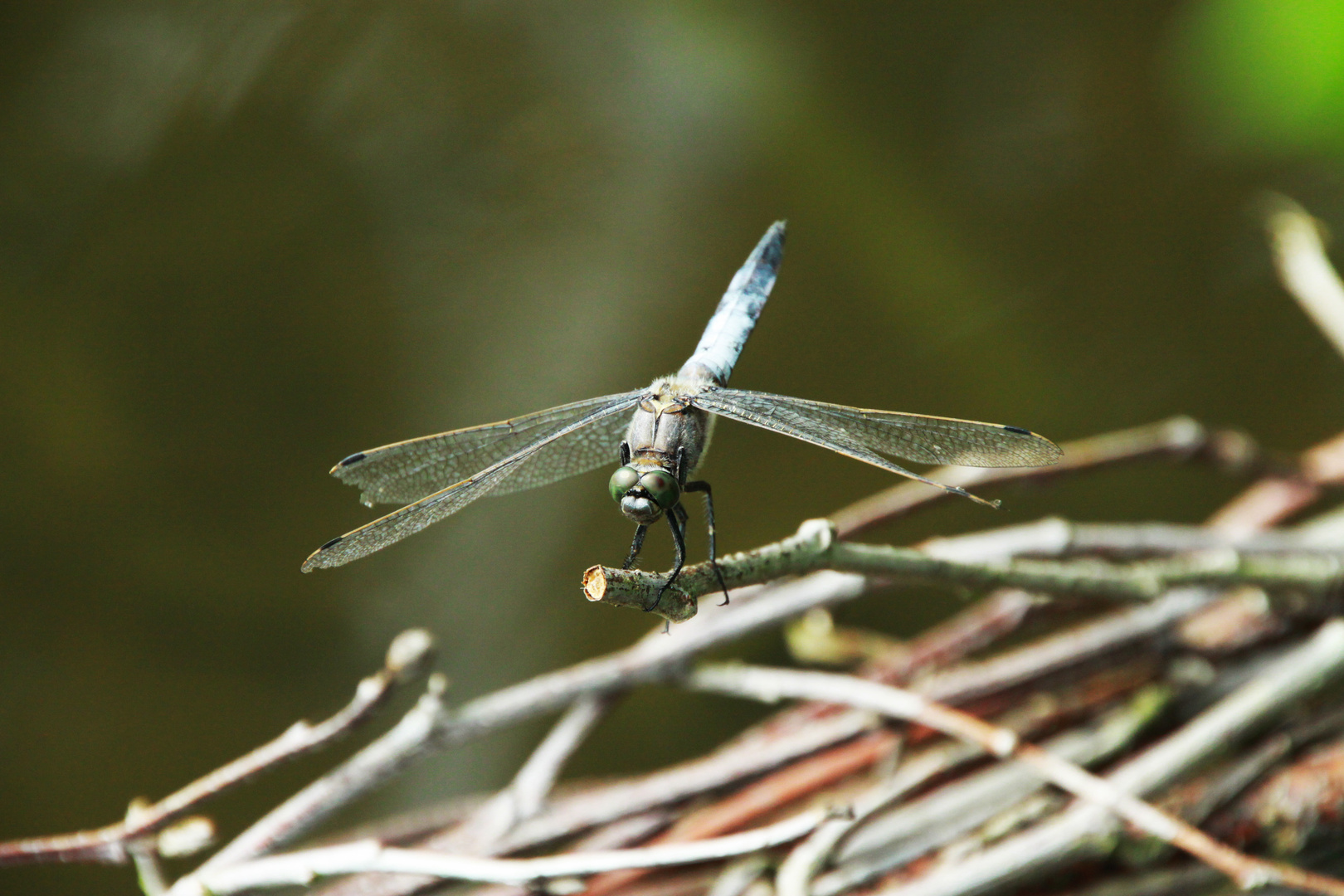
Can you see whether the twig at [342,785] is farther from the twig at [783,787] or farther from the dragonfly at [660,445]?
the twig at [783,787]

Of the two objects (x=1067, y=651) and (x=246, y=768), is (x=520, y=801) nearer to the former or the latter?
(x=246, y=768)

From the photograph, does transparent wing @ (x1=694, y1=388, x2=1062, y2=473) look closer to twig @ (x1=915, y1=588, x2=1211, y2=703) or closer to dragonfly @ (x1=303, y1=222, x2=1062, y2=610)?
dragonfly @ (x1=303, y1=222, x2=1062, y2=610)

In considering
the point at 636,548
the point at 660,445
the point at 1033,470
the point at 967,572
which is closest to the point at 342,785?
the point at 636,548

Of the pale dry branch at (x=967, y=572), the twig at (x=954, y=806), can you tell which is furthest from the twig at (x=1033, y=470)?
the twig at (x=954, y=806)

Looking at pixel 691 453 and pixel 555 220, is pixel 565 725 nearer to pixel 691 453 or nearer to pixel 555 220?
pixel 691 453

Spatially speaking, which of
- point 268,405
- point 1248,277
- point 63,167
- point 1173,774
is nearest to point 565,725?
point 1173,774

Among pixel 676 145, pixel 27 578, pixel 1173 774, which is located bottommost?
pixel 1173 774

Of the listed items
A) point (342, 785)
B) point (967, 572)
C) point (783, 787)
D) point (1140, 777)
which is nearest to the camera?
point (967, 572)

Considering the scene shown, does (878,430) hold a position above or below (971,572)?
above
